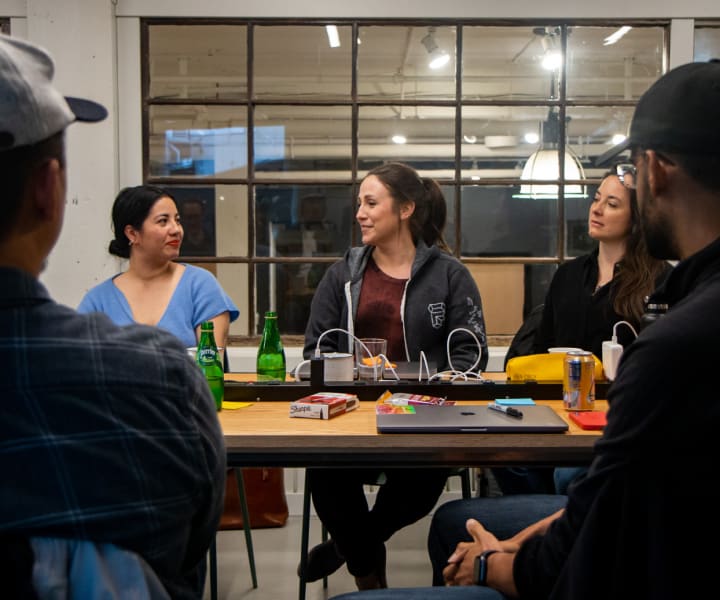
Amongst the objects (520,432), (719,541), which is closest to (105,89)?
(520,432)

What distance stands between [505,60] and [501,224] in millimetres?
772

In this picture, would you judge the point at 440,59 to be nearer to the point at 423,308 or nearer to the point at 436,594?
the point at 423,308

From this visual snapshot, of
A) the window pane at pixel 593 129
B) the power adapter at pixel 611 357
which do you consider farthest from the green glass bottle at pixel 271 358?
the window pane at pixel 593 129

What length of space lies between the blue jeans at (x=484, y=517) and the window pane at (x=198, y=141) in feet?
7.62

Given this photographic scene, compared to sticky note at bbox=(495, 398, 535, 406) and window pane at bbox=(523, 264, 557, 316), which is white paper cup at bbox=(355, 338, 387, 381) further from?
window pane at bbox=(523, 264, 557, 316)

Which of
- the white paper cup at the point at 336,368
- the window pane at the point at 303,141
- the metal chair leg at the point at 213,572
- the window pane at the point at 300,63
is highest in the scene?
the window pane at the point at 300,63

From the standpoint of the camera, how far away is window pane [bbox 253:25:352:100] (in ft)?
11.6

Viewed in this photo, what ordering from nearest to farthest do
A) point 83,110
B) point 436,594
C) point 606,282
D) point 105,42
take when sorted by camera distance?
point 83,110
point 436,594
point 606,282
point 105,42

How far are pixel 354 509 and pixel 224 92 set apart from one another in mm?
2147

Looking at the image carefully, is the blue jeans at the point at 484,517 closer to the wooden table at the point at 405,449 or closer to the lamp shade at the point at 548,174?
the wooden table at the point at 405,449

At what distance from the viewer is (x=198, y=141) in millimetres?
3598

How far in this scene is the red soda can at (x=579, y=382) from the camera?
1991 mm

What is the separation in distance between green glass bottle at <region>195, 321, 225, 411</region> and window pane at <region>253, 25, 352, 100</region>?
1826 millimetres

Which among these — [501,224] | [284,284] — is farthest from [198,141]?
[501,224]
